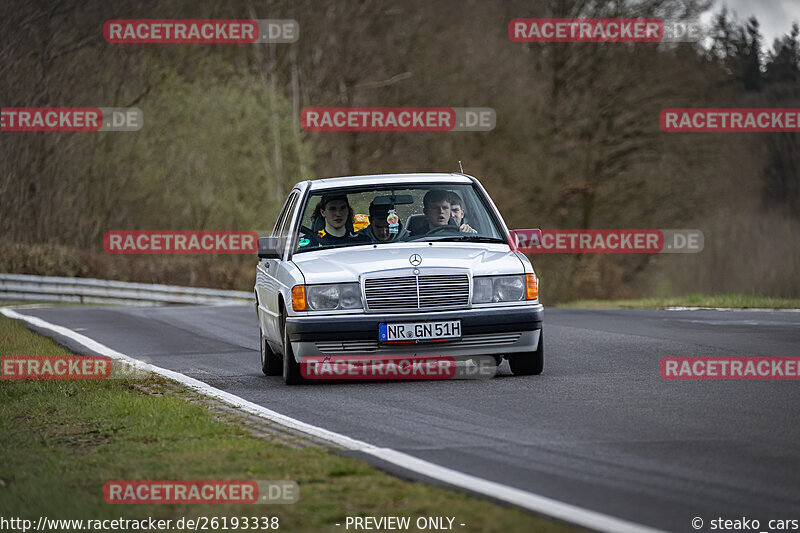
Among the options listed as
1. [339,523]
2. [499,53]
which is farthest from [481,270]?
[499,53]

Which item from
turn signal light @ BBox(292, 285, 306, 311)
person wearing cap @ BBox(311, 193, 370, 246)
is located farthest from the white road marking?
person wearing cap @ BBox(311, 193, 370, 246)

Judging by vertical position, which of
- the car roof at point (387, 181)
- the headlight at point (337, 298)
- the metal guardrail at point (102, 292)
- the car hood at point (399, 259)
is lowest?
the metal guardrail at point (102, 292)

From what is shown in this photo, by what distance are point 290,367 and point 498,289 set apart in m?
1.88

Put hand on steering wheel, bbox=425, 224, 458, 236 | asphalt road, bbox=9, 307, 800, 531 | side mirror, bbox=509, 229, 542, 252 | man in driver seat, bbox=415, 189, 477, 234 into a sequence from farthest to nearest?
man in driver seat, bbox=415, 189, 477, 234 < hand on steering wheel, bbox=425, 224, 458, 236 < side mirror, bbox=509, 229, 542, 252 < asphalt road, bbox=9, 307, 800, 531

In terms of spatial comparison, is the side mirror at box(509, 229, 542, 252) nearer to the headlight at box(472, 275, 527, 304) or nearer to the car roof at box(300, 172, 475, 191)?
the headlight at box(472, 275, 527, 304)

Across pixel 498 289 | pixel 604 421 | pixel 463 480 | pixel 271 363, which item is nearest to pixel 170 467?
pixel 463 480

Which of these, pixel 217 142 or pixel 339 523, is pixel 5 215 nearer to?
pixel 217 142

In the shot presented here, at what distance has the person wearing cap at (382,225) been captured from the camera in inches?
486

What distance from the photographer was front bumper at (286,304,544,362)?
11.2 meters

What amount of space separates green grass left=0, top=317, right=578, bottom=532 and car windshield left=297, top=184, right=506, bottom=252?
2.23 meters

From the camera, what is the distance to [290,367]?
38.1ft

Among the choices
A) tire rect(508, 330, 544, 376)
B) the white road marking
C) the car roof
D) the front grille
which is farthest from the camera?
the car roof

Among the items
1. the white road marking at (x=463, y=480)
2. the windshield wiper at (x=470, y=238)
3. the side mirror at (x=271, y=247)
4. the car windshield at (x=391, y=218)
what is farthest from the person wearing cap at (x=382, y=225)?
the white road marking at (x=463, y=480)

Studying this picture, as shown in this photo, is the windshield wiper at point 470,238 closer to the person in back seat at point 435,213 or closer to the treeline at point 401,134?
the person in back seat at point 435,213
